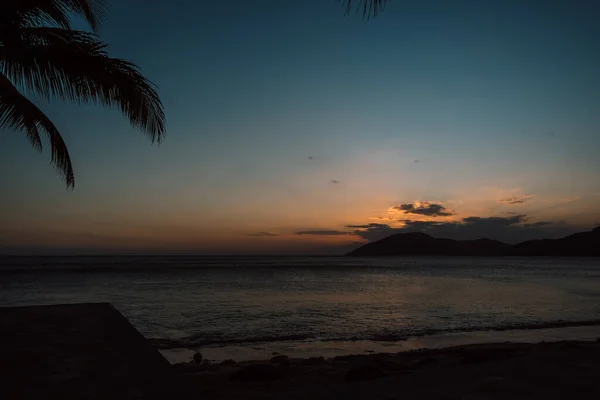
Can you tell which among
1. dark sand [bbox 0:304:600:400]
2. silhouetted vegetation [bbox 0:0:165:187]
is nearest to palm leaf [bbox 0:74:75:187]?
silhouetted vegetation [bbox 0:0:165:187]

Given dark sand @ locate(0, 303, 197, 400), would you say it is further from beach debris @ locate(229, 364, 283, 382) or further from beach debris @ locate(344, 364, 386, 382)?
beach debris @ locate(344, 364, 386, 382)

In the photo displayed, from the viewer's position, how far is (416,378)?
219 inches

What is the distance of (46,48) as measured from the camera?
5762mm

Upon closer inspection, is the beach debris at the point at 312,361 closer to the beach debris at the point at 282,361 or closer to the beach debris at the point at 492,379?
the beach debris at the point at 282,361

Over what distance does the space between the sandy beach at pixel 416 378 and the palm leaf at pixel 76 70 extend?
174 inches

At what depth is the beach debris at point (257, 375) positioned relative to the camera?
7.14 m

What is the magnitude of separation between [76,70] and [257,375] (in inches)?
214

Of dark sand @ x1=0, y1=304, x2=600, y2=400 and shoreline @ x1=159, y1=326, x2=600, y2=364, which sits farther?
shoreline @ x1=159, y1=326, x2=600, y2=364

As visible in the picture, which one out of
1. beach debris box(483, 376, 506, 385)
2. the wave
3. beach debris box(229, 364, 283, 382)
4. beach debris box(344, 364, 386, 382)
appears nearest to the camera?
beach debris box(483, 376, 506, 385)

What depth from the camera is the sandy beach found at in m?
4.67

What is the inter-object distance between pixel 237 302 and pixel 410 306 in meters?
8.57

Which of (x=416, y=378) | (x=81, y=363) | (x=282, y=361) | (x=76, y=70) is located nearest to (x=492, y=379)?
(x=416, y=378)

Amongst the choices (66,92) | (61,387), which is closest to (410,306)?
(66,92)

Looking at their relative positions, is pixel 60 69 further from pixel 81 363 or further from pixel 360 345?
pixel 360 345
